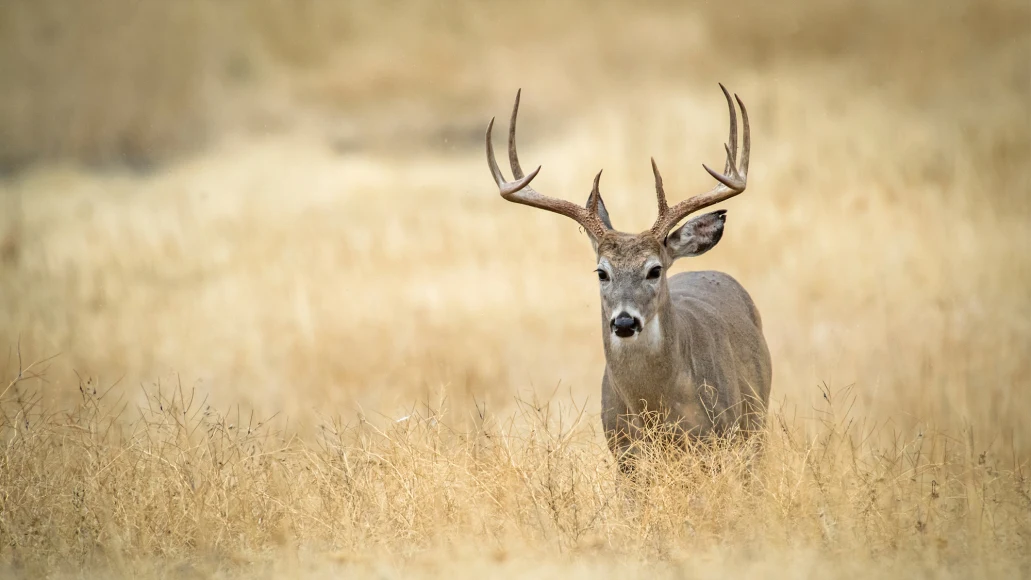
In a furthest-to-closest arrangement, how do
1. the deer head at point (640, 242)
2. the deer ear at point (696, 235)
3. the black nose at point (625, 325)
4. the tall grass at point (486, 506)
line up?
the deer ear at point (696, 235), the deer head at point (640, 242), the black nose at point (625, 325), the tall grass at point (486, 506)

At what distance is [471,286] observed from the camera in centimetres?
1944

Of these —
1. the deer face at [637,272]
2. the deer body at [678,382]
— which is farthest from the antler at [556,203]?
the deer body at [678,382]

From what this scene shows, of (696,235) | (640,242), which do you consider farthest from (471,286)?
(640,242)

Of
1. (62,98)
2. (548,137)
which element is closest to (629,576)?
(548,137)

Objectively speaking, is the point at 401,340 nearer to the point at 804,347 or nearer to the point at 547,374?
the point at 547,374

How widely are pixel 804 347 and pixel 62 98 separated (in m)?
26.6

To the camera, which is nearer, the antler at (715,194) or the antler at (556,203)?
Result: the antler at (715,194)

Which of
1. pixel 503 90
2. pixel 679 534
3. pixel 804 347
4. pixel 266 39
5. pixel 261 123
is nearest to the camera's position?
pixel 679 534

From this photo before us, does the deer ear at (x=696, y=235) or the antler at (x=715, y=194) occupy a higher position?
the antler at (x=715, y=194)

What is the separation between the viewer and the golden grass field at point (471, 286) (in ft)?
22.1

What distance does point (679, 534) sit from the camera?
6559 millimetres

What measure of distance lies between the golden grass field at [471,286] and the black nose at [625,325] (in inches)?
28.3

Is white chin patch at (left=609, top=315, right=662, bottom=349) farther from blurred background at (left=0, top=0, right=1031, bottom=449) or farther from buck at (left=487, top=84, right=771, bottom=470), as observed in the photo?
blurred background at (left=0, top=0, right=1031, bottom=449)

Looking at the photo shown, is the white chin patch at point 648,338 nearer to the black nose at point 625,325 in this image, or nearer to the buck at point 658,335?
the buck at point 658,335
